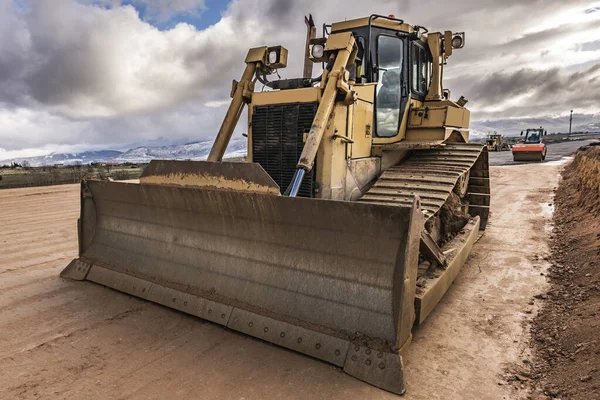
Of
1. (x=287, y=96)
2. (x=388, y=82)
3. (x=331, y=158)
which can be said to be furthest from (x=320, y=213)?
(x=388, y=82)

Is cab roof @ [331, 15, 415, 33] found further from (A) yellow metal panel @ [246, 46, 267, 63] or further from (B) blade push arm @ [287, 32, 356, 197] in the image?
(A) yellow metal panel @ [246, 46, 267, 63]

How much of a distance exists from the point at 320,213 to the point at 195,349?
4.41 feet

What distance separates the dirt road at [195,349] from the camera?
2.42 metres

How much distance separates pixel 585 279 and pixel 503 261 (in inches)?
43.2

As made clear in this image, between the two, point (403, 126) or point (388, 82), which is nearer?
point (388, 82)

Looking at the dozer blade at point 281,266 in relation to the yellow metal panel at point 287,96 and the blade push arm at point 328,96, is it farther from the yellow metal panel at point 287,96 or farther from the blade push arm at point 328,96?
the yellow metal panel at point 287,96

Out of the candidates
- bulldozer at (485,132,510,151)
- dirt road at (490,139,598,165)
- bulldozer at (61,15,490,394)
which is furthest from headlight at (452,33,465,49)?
bulldozer at (485,132,510,151)

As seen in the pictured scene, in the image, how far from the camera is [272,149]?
442 cm

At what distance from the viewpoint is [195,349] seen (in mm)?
2869

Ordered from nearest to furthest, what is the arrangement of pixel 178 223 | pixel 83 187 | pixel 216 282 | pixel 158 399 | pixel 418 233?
pixel 158 399 → pixel 418 233 → pixel 216 282 → pixel 178 223 → pixel 83 187

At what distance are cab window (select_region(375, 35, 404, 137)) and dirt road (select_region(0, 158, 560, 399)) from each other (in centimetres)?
206

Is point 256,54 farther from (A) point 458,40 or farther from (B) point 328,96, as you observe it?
(A) point 458,40

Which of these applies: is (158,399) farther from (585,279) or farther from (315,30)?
(315,30)

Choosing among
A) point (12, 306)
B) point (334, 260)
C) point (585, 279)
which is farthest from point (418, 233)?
point (12, 306)
